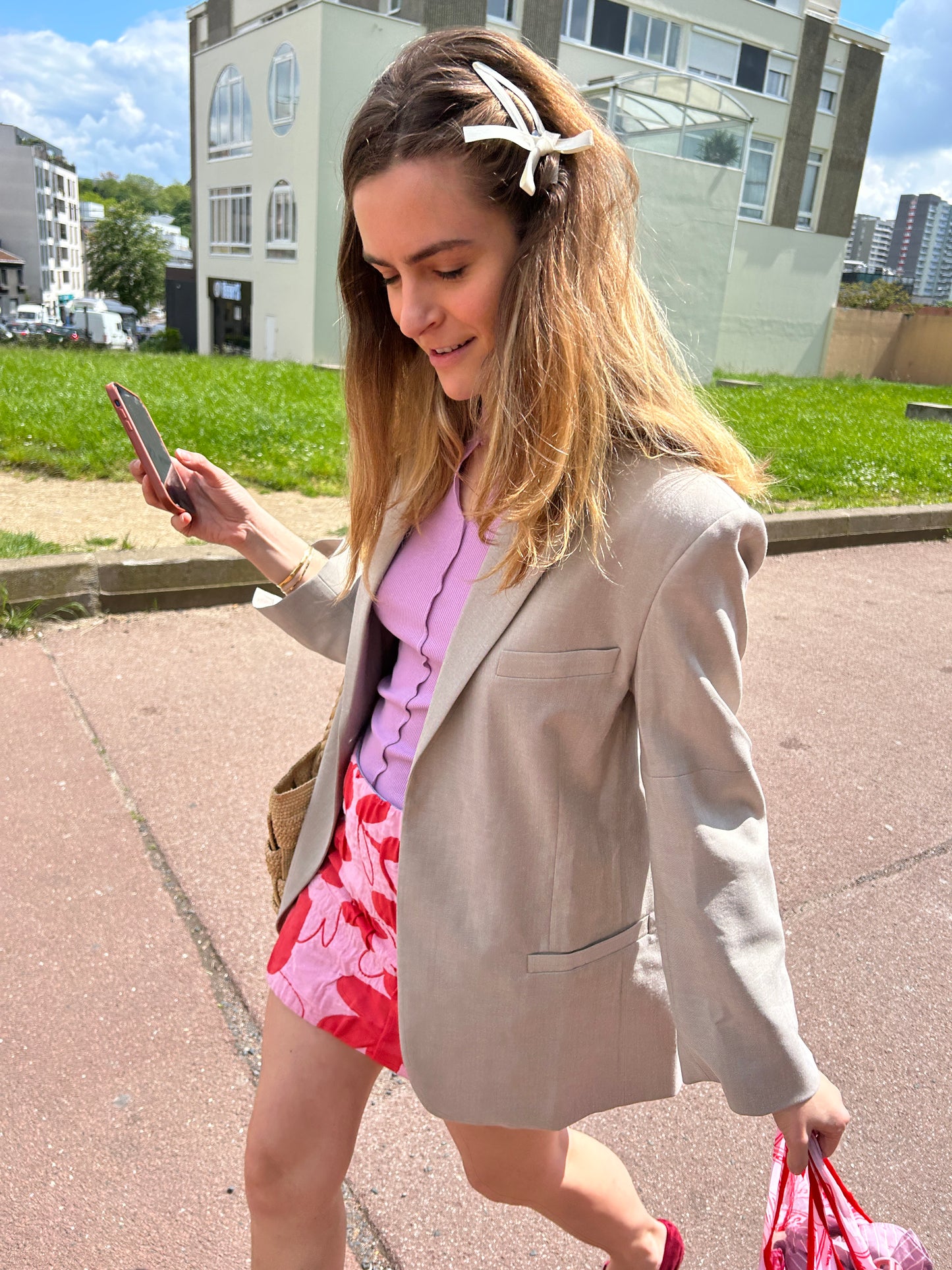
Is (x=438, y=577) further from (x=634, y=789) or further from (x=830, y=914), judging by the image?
(x=830, y=914)

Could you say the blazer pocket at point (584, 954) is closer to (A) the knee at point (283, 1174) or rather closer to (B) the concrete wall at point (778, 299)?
(A) the knee at point (283, 1174)

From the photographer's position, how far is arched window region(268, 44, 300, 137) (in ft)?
94.3

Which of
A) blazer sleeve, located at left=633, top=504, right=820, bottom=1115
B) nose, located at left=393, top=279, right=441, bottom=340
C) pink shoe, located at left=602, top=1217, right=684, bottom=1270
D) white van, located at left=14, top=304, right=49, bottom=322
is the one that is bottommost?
white van, located at left=14, top=304, right=49, bottom=322

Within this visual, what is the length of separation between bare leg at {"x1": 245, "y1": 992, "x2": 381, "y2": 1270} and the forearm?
0.90 meters

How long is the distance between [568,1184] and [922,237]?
210 meters

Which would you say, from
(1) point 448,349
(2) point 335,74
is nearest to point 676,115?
(2) point 335,74

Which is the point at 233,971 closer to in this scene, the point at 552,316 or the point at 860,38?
the point at 552,316

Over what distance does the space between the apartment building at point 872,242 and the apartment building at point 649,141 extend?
113683 millimetres

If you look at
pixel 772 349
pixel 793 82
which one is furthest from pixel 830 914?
pixel 793 82

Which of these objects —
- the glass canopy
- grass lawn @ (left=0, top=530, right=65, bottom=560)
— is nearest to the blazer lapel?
grass lawn @ (left=0, top=530, right=65, bottom=560)

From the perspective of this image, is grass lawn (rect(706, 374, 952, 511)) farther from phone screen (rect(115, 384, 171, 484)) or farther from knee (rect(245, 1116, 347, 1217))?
knee (rect(245, 1116, 347, 1217))

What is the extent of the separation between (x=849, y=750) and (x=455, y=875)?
3.38 meters

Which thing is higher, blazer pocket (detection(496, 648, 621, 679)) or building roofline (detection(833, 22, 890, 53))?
building roofline (detection(833, 22, 890, 53))

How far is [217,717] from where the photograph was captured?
4.12 m
